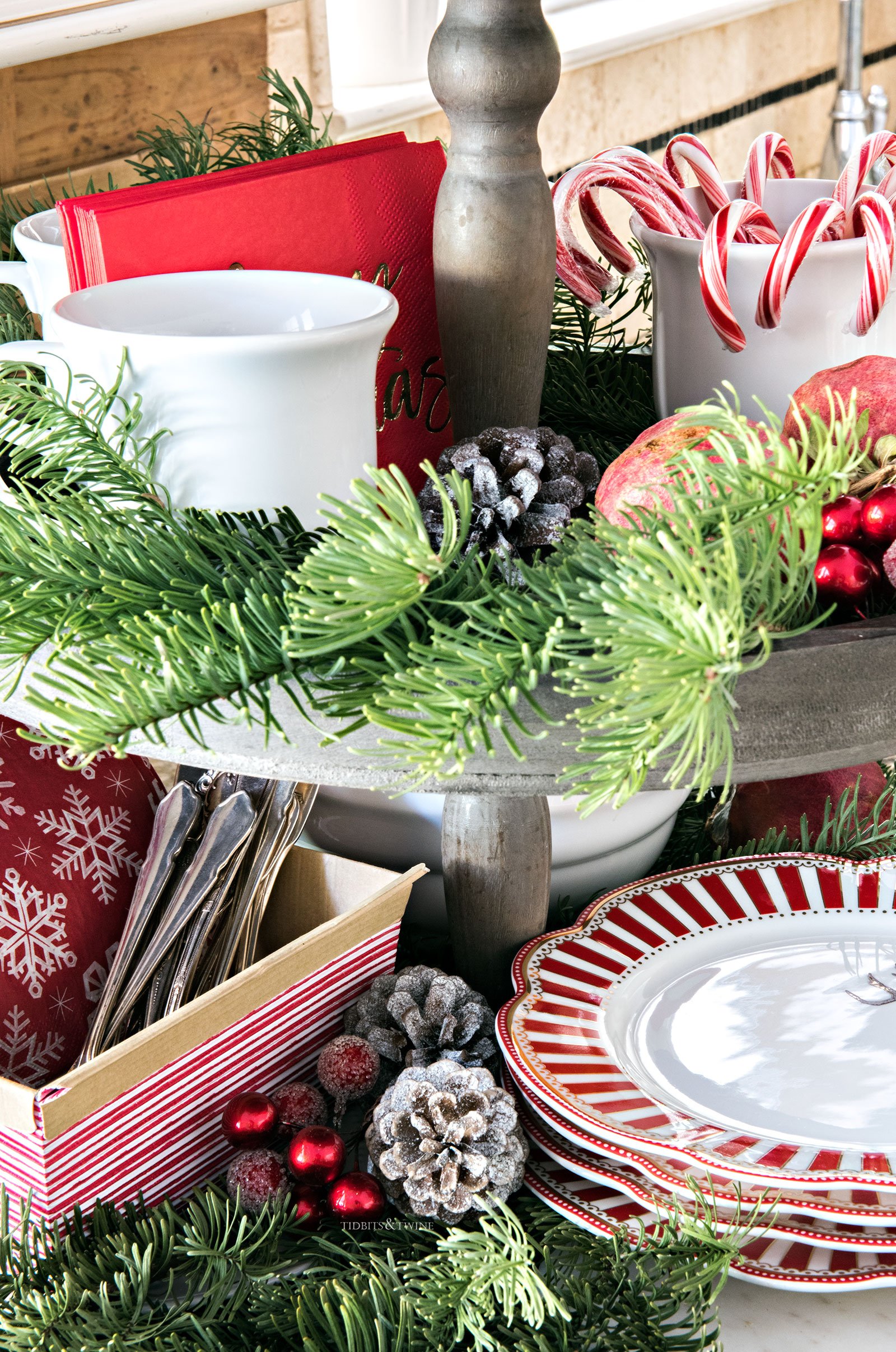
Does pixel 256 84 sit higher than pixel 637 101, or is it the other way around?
pixel 256 84

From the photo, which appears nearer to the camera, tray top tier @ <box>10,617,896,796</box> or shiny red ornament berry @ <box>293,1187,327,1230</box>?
tray top tier @ <box>10,617,896,796</box>

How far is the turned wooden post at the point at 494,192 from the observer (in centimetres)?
46

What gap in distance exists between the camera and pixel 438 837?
604 mm

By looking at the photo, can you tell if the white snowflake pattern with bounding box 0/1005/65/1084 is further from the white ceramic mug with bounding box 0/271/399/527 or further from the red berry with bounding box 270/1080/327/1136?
the white ceramic mug with bounding box 0/271/399/527

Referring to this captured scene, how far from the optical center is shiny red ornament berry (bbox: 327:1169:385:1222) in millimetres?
454

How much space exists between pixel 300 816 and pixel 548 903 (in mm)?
136

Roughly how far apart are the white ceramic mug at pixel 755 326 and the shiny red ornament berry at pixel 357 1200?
0.30 metres

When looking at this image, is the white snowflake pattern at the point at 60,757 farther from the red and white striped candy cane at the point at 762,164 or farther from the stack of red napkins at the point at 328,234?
the red and white striped candy cane at the point at 762,164

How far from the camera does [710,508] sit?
29cm

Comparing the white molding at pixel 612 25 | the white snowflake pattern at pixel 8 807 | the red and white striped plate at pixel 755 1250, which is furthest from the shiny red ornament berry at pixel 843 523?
the white molding at pixel 612 25

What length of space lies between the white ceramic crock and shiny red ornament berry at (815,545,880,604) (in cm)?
25

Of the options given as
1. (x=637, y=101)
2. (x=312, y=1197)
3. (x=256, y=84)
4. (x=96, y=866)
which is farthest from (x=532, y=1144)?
(x=637, y=101)

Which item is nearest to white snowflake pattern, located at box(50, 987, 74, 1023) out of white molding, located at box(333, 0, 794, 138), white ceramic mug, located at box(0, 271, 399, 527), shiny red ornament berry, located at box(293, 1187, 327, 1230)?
shiny red ornament berry, located at box(293, 1187, 327, 1230)

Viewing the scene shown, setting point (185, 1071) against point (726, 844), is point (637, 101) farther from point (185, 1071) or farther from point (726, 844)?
point (185, 1071)
